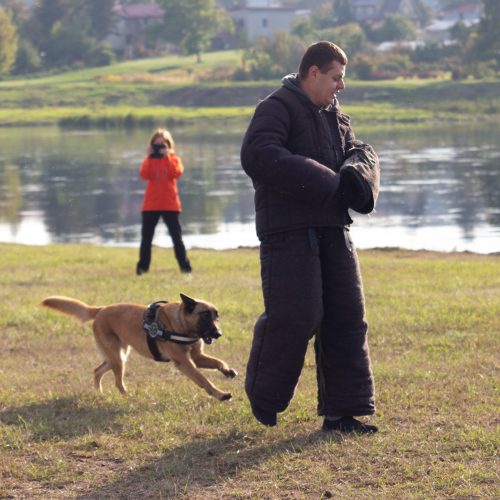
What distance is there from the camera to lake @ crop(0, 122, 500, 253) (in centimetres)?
2362

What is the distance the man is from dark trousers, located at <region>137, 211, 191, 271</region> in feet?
26.4

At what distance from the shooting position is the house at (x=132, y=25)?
4587 inches

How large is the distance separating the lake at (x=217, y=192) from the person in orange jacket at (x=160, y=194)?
24.8 feet

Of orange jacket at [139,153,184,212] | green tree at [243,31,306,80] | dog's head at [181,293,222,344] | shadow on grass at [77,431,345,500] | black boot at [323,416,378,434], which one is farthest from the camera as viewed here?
green tree at [243,31,306,80]

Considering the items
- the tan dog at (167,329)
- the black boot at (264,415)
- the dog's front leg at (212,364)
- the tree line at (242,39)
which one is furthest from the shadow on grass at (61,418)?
the tree line at (242,39)

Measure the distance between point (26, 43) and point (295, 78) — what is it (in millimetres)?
94883

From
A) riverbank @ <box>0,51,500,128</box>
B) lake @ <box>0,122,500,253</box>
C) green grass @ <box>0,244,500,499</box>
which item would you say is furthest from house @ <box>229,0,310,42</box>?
green grass @ <box>0,244,500,499</box>

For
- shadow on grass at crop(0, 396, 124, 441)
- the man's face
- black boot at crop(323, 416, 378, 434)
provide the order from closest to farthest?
1. the man's face
2. black boot at crop(323, 416, 378, 434)
3. shadow on grass at crop(0, 396, 124, 441)

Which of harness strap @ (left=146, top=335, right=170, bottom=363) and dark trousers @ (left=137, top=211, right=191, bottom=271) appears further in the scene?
dark trousers @ (left=137, top=211, right=191, bottom=271)

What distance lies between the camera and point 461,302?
425 inches

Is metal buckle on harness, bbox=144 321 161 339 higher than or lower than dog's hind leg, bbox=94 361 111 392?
higher

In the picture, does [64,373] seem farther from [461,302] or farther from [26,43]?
[26,43]

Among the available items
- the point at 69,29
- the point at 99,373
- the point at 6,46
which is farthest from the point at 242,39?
the point at 99,373

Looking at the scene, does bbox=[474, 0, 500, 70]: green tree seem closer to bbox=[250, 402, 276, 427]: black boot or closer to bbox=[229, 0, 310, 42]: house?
bbox=[229, 0, 310, 42]: house
